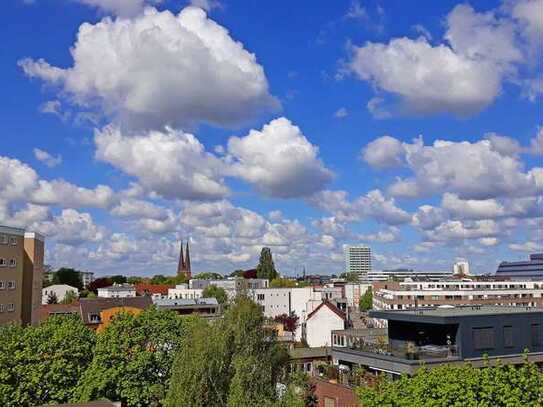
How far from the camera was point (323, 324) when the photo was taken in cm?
7369

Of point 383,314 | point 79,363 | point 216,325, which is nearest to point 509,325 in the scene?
point 383,314

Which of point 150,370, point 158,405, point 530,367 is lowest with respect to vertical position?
point 158,405

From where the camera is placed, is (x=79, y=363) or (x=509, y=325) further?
(x=79, y=363)

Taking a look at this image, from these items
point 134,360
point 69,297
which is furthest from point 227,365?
point 69,297

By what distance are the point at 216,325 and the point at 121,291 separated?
105093 mm

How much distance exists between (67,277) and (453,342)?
463 feet

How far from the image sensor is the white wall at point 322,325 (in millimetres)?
72500

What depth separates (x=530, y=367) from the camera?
73.2ft

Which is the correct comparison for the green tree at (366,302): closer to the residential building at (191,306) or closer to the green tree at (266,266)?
the green tree at (266,266)

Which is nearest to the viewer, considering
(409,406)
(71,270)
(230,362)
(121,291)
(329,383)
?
(409,406)

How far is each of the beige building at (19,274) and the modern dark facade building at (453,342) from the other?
122 ft

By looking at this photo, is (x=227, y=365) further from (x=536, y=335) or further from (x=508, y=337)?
(x=536, y=335)

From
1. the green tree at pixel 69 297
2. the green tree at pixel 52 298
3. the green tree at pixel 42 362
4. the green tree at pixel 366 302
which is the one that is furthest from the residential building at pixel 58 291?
the green tree at pixel 42 362

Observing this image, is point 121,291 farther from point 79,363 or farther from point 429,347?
point 429,347
